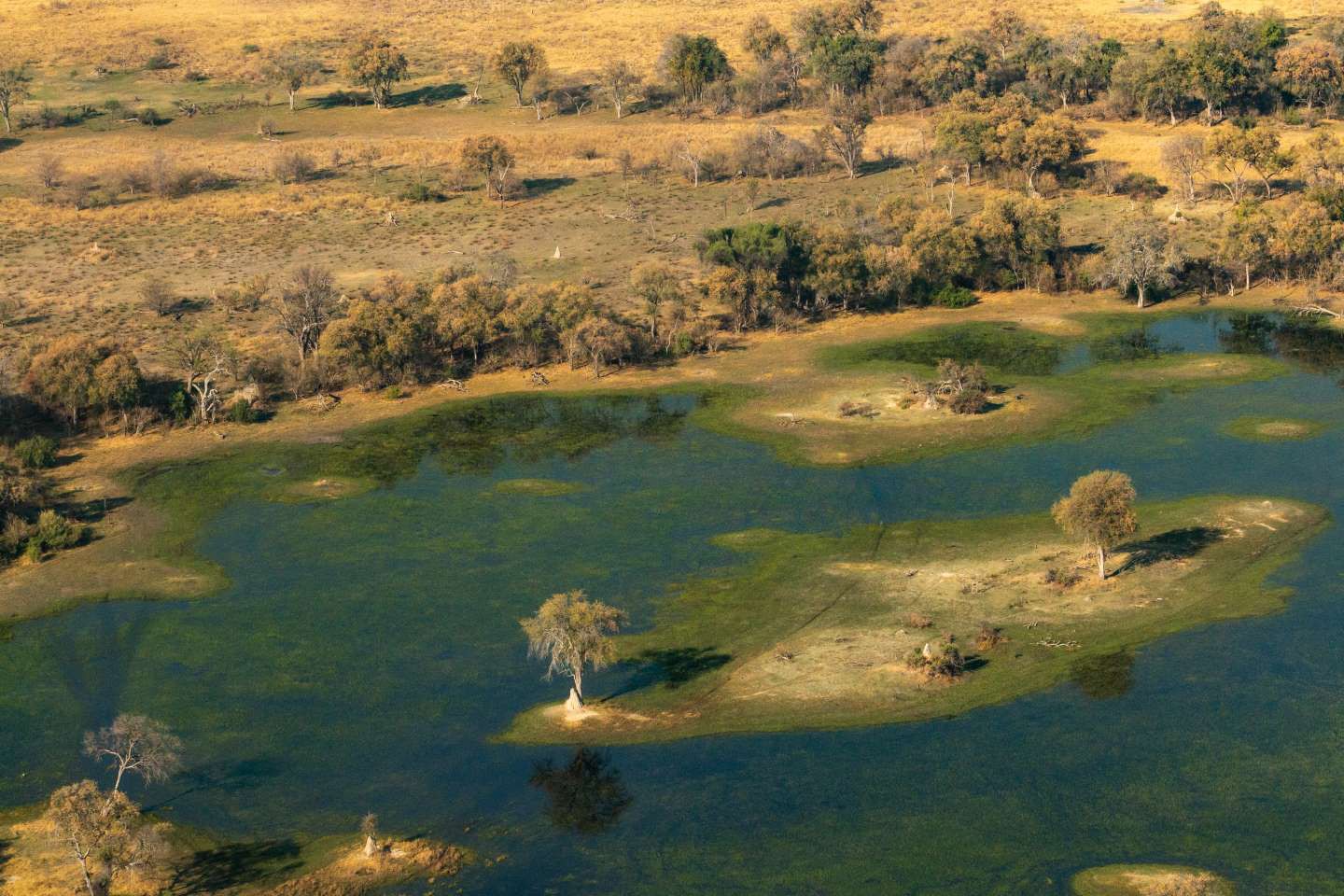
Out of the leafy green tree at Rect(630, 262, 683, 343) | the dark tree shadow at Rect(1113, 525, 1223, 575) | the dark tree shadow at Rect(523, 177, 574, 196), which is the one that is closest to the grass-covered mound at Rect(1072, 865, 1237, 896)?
the dark tree shadow at Rect(1113, 525, 1223, 575)

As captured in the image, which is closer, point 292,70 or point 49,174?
point 49,174

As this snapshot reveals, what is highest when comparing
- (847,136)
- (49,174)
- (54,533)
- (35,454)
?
(49,174)

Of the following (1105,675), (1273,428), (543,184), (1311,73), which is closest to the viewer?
(1105,675)

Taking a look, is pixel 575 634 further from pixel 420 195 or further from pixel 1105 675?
pixel 420 195

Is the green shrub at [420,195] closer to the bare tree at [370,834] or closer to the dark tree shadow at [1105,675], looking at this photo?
the dark tree shadow at [1105,675]

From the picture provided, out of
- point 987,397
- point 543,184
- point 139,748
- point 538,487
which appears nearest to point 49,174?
point 543,184

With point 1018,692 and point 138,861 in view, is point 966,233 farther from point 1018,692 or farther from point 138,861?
point 138,861
